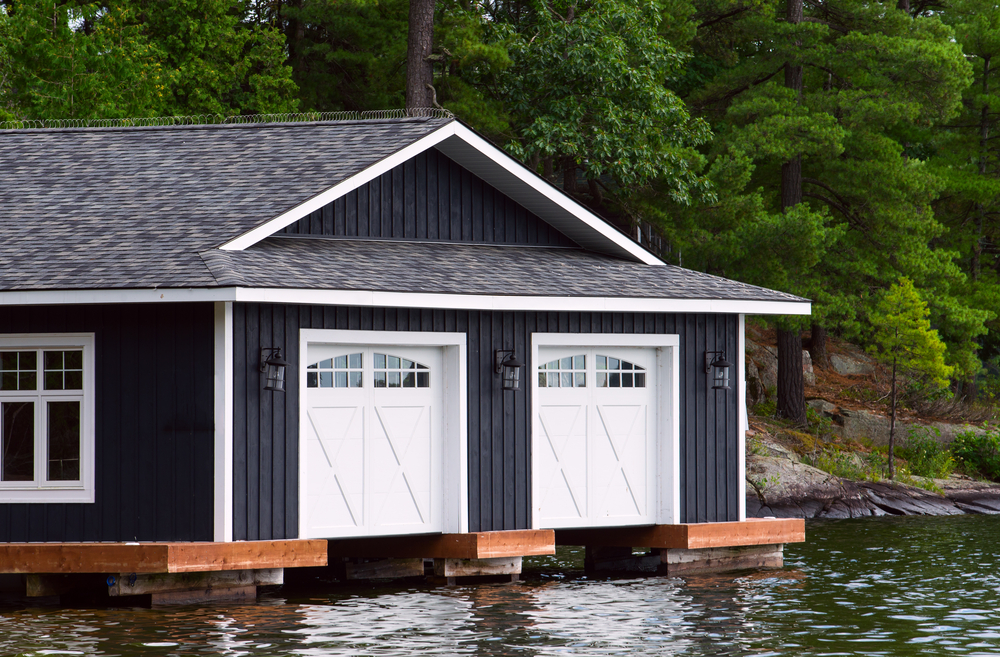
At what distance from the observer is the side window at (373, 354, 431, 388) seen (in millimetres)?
14562

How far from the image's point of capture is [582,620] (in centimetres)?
1259

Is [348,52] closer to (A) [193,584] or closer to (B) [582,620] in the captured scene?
(A) [193,584]

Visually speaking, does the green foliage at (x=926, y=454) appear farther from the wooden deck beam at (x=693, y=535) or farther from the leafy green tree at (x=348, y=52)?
the leafy green tree at (x=348, y=52)

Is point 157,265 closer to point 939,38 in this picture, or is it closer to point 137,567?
point 137,567

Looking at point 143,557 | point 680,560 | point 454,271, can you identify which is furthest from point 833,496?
point 143,557

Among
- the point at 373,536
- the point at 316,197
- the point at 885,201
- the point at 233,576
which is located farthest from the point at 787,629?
the point at 885,201

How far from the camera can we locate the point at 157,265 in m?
13.3

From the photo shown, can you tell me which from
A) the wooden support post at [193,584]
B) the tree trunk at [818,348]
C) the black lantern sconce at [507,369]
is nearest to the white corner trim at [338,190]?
the black lantern sconce at [507,369]

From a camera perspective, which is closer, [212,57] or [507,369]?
[507,369]

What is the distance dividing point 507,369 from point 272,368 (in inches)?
112

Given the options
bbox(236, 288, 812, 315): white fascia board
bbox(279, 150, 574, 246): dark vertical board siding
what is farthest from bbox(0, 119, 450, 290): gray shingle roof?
bbox(236, 288, 812, 315): white fascia board

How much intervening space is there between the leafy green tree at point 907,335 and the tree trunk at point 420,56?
10692mm

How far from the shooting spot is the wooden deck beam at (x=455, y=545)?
14.7 meters

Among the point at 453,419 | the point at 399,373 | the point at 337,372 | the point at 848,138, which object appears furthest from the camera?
the point at 848,138
